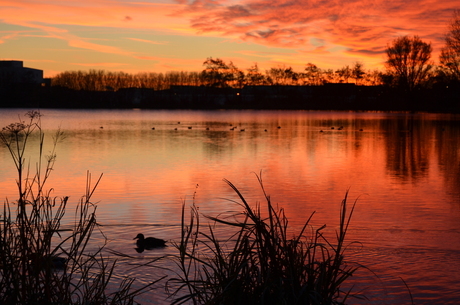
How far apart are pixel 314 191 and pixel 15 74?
13655cm

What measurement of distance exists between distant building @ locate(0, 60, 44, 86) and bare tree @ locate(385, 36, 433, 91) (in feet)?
271

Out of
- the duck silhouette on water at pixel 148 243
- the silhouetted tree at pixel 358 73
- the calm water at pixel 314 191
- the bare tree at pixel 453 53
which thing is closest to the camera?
the calm water at pixel 314 191

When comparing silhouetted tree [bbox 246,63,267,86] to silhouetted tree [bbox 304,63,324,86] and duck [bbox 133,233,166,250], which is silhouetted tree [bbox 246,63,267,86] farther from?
duck [bbox 133,233,166,250]

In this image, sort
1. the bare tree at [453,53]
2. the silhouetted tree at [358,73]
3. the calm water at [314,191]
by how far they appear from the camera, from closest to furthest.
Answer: the calm water at [314,191] < the bare tree at [453,53] < the silhouetted tree at [358,73]

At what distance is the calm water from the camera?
23.7 ft

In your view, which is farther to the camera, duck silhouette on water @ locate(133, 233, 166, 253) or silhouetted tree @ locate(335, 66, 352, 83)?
silhouetted tree @ locate(335, 66, 352, 83)

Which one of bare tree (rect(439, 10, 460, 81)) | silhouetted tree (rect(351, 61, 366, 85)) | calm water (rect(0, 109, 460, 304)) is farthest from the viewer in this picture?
silhouetted tree (rect(351, 61, 366, 85))

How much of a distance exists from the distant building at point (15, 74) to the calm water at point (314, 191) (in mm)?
110520

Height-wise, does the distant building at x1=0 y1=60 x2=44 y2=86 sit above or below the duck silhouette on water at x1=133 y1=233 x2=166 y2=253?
above

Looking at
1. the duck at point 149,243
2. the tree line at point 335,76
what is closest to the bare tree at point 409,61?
the tree line at point 335,76

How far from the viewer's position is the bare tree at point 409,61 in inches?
3182

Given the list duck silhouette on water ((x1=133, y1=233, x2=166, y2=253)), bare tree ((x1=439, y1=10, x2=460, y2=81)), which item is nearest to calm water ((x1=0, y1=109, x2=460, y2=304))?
duck silhouette on water ((x1=133, y1=233, x2=166, y2=253))

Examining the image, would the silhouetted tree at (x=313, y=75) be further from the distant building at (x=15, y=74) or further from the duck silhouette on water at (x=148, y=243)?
the duck silhouette on water at (x=148, y=243)

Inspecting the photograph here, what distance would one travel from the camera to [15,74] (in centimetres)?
13625
